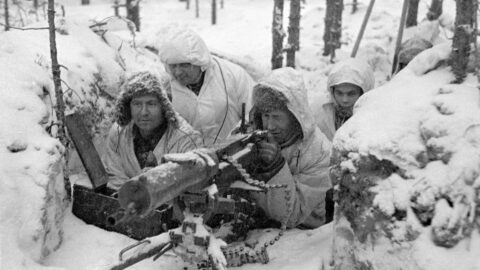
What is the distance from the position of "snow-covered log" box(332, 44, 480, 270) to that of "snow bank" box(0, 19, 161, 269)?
5.94ft

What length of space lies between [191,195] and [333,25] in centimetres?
1220

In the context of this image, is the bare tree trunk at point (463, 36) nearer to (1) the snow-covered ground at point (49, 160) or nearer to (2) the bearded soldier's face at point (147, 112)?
(1) the snow-covered ground at point (49, 160)

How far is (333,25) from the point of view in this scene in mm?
13531

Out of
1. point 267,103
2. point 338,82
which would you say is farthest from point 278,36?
point 267,103

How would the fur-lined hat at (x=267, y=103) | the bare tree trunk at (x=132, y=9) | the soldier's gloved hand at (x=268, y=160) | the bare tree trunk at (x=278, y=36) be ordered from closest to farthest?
the soldier's gloved hand at (x=268, y=160), the fur-lined hat at (x=267, y=103), the bare tree trunk at (x=278, y=36), the bare tree trunk at (x=132, y=9)

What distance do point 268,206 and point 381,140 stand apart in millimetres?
1171

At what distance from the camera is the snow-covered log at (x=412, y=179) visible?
2057 mm

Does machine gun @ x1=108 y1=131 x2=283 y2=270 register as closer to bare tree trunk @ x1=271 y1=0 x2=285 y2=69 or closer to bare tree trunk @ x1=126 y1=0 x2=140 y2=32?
bare tree trunk @ x1=271 y1=0 x2=285 y2=69

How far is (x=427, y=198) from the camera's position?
2125 millimetres

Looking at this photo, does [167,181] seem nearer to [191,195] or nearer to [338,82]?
[191,195]

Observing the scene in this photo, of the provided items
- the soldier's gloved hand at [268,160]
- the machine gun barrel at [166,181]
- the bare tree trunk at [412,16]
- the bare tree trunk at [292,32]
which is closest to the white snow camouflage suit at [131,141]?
the soldier's gloved hand at [268,160]

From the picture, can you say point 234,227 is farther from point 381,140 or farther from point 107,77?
point 107,77

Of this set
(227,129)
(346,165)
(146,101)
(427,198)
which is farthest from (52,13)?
(427,198)

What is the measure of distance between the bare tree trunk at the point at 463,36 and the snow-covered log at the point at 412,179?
0.06m
